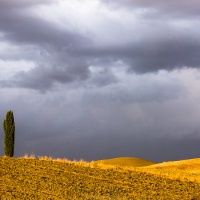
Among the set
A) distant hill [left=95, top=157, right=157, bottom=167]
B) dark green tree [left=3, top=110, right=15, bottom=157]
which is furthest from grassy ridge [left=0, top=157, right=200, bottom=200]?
distant hill [left=95, top=157, right=157, bottom=167]

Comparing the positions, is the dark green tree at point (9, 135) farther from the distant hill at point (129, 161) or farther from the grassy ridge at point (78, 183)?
the distant hill at point (129, 161)

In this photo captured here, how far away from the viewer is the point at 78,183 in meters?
28.1

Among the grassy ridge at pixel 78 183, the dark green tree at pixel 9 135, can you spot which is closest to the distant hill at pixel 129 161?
the dark green tree at pixel 9 135

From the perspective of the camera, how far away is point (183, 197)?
2592cm

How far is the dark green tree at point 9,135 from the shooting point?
1577 inches

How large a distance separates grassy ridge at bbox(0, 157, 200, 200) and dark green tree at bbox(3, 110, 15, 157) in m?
2.94

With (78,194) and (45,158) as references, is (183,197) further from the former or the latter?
(45,158)

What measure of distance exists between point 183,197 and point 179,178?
938 cm

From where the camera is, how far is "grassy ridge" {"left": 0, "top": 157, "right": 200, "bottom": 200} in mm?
24656

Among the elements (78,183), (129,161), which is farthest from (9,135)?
(129,161)

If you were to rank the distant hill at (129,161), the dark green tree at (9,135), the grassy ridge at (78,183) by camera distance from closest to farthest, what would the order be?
the grassy ridge at (78,183)
the dark green tree at (9,135)
the distant hill at (129,161)

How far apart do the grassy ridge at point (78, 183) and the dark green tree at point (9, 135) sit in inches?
116

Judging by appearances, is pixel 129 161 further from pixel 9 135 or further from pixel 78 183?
pixel 78 183

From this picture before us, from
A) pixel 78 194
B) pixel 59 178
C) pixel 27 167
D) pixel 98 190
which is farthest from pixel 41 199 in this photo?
pixel 27 167
